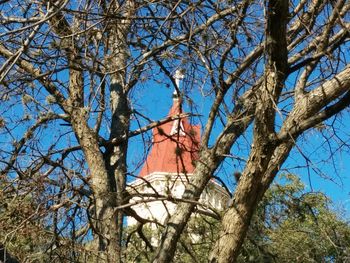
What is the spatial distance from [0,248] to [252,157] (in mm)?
1653

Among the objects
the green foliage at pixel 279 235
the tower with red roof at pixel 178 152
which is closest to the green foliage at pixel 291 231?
the green foliage at pixel 279 235

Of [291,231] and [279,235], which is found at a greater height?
[279,235]

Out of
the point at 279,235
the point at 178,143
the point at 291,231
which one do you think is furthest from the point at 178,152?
the point at 279,235

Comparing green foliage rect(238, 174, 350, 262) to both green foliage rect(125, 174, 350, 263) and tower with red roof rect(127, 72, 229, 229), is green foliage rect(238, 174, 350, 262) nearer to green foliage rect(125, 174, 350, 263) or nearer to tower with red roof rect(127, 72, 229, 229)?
green foliage rect(125, 174, 350, 263)

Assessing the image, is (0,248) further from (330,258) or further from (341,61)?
(330,258)

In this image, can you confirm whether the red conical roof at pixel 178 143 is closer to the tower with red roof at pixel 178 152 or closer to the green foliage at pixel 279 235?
the tower with red roof at pixel 178 152

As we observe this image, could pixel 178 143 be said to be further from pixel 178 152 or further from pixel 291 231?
pixel 291 231

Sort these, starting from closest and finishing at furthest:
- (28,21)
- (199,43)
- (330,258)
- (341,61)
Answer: (28,21)
(341,61)
(199,43)
(330,258)

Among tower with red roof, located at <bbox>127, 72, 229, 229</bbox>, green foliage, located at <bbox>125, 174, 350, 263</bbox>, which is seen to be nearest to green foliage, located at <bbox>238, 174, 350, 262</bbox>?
green foliage, located at <bbox>125, 174, 350, 263</bbox>

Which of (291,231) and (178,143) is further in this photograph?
(291,231)

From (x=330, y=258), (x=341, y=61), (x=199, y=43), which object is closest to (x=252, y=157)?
(x=341, y=61)

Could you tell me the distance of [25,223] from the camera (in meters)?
5.00

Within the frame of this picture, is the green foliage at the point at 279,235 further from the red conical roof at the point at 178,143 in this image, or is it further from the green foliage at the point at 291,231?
the red conical roof at the point at 178,143

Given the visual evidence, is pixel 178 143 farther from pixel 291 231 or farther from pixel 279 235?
pixel 279 235
